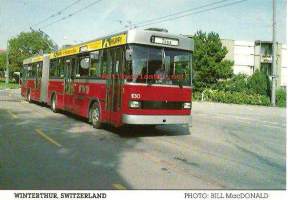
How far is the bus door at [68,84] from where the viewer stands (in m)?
17.1

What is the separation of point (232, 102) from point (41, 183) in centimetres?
3354

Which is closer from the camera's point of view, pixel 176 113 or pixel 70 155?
pixel 70 155

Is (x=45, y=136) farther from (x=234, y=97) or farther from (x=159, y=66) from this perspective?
(x=234, y=97)

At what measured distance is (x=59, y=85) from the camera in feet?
62.3

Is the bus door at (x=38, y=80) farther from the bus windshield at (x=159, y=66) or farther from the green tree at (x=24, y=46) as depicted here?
the green tree at (x=24, y=46)

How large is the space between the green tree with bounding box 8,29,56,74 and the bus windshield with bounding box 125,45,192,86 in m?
75.2

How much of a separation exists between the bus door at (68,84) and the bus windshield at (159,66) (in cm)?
555

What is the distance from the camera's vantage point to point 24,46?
289ft

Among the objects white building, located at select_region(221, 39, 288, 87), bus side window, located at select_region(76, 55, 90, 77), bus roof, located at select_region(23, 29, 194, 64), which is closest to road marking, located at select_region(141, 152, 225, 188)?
bus roof, located at select_region(23, 29, 194, 64)

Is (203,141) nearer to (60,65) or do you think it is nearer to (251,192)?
(251,192)

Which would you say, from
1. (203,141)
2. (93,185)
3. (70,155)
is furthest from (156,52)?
(93,185)

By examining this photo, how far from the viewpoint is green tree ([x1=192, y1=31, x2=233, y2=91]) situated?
45.2m

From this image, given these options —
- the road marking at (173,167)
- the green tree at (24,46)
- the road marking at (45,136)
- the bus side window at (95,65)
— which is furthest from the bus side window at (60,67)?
the green tree at (24,46)

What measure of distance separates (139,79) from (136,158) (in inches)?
120
